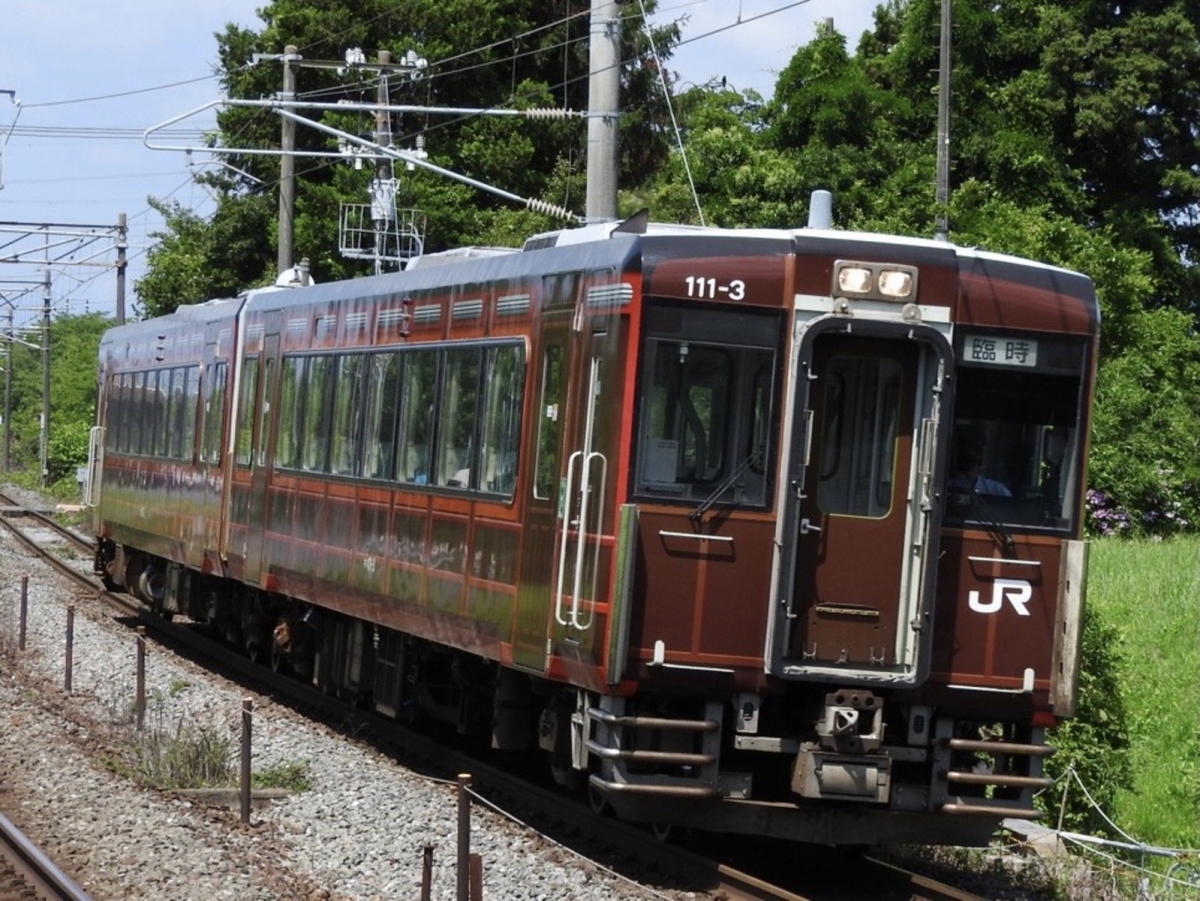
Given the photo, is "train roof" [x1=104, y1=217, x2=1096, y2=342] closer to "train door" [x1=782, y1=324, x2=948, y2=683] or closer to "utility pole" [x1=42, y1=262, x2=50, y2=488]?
"train door" [x1=782, y1=324, x2=948, y2=683]

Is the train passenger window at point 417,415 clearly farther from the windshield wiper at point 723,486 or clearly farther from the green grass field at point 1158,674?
the green grass field at point 1158,674

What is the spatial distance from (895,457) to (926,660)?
3.12ft

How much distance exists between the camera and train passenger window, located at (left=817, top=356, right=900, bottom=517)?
31.3 ft

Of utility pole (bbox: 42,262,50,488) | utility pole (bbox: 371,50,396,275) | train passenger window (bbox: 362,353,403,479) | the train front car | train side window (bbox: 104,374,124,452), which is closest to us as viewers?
the train front car

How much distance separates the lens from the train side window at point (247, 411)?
17.0m

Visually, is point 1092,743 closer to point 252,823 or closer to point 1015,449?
point 1015,449

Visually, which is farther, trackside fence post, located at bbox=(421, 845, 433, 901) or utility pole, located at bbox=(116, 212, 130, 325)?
utility pole, located at bbox=(116, 212, 130, 325)

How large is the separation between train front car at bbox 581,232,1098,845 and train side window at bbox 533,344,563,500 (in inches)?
38.0

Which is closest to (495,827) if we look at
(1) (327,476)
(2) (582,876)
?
(2) (582,876)

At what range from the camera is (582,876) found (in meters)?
9.69

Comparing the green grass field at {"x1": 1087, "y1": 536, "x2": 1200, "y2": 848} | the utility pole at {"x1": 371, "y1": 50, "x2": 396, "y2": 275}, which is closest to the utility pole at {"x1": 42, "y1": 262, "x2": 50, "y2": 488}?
the utility pole at {"x1": 371, "y1": 50, "x2": 396, "y2": 275}

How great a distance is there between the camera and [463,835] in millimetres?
8594

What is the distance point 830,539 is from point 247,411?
8.74m

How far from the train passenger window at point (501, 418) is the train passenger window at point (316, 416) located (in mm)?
3348
